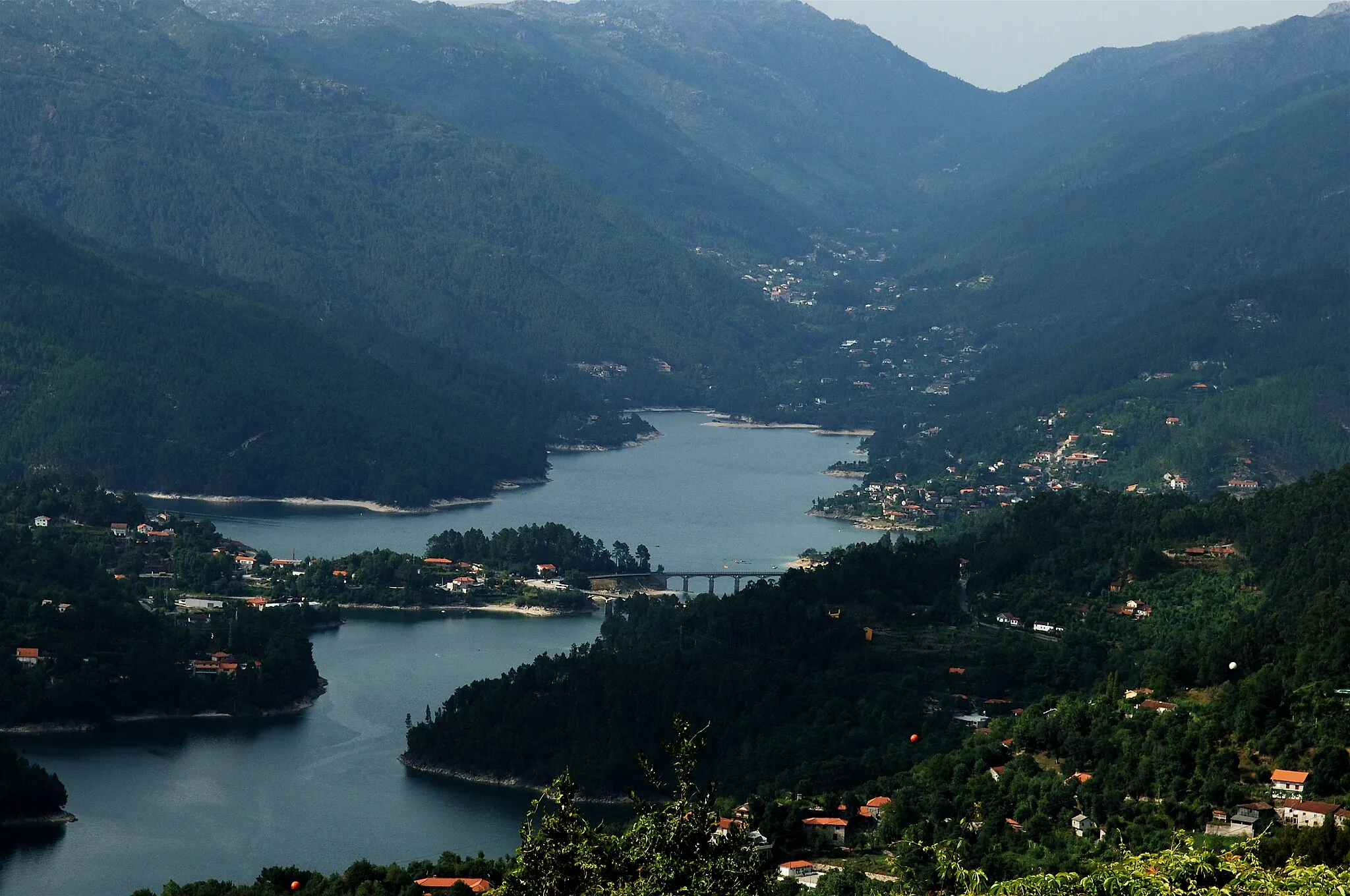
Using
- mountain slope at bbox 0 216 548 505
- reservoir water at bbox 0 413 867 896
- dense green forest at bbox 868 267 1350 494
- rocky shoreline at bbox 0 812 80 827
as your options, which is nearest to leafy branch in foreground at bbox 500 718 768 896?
reservoir water at bbox 0 413 867 896

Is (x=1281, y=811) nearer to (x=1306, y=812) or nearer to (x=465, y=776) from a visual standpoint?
(x=1306, y=812)

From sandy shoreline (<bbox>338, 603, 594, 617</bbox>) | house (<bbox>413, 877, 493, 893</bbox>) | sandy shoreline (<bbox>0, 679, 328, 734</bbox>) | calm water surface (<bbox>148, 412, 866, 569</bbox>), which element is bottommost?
house (<bbox>413, 877, 493, 893</bbox>)

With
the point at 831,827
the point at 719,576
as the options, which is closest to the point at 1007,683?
the point at 831,827

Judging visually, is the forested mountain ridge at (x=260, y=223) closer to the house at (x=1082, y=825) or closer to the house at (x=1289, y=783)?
the house at (x=1082, y=825)

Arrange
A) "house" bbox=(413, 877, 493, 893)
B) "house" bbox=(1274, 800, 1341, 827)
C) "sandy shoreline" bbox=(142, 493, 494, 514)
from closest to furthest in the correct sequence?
"house" bbox=(1274, 800, 1341, 827)
"house" bbox=(413, 877, 493, 893)
"sandy shoreline" bbox=(142, 493, 494, 514)

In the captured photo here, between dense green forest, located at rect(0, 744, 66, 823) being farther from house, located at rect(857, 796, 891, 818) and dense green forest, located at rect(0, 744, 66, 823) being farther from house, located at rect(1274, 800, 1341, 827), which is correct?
house, located at rect(1274, 800, 1341, 827)

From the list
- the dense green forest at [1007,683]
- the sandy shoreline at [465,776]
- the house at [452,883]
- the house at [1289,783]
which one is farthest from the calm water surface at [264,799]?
the house at [1289,783]

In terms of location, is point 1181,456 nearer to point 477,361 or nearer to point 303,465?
point 303,465
